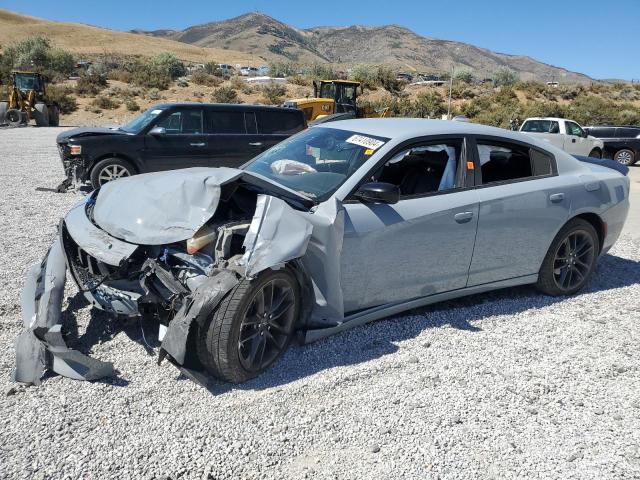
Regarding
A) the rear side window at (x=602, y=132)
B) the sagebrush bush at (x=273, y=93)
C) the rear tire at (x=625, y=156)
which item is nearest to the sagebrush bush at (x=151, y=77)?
the sagebrush bush at (x=273, y=93)

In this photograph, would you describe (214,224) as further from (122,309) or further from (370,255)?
(370,255)

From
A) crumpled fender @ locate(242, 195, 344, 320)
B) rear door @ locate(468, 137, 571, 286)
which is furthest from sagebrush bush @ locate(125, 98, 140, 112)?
crumpled fender @ locate(242, 195, 344, 320)

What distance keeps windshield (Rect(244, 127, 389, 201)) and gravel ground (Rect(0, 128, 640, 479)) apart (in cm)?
115

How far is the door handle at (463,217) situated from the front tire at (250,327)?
4.77ft

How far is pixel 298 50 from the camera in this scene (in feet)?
517

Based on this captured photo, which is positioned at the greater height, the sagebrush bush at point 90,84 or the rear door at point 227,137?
Answer: the sagebrush bush at point 90,84

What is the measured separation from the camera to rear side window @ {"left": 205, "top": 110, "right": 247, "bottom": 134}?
10.4 m

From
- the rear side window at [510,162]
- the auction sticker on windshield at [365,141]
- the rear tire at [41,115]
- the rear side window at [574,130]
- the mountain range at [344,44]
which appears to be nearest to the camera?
the auction sticker on windshield at [365,141]

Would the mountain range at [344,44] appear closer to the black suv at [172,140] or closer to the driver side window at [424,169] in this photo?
the black suv at [172,140]

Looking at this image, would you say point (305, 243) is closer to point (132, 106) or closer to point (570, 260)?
point (570, 260)

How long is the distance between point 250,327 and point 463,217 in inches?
75.0

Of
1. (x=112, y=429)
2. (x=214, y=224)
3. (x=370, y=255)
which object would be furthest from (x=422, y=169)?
(x=112, y=429)

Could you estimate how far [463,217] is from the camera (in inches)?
166

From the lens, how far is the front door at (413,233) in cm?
376
